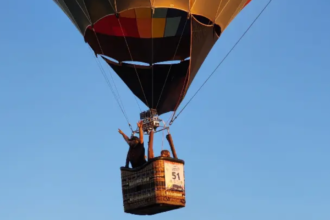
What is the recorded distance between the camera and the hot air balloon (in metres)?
22.0

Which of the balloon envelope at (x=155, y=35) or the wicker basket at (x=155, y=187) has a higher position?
the balloon envelope at (x=155, y=35)

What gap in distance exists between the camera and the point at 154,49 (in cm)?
2394

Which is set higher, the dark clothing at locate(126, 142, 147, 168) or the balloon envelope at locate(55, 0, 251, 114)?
the balloon envelope at locate(55, 0, 251, 114)

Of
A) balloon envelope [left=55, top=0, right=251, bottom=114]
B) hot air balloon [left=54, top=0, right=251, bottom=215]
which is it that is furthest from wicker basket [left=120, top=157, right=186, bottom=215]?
balloon envelope [left=55, top=0, right=251, bottom=114]

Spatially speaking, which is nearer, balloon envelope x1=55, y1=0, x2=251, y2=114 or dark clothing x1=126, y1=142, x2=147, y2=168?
dark clothing x1=126, y1=142, x2=147, y2=168

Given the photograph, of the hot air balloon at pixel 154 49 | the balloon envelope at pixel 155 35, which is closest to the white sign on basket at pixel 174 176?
the hot air balloon at pixel 154 49

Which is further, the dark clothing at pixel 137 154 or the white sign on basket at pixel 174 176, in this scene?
the dark clothing at pixel 137 154

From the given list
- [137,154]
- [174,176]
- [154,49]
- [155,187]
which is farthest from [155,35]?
[155,187]

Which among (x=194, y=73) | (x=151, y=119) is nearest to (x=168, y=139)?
(x=151, y=119)

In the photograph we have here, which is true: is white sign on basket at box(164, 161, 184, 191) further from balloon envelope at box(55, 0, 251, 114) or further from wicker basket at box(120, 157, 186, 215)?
balloon envelope at box(55, 0, 251, 114)

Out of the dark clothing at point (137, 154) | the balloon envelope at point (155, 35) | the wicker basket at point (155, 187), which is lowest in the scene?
the wicker basket at point (155, 187)

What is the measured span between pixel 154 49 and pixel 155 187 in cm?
365

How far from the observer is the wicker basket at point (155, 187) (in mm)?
21766

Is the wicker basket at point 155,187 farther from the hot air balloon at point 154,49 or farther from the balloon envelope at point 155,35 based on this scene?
the balloon envelope at point 155,35
